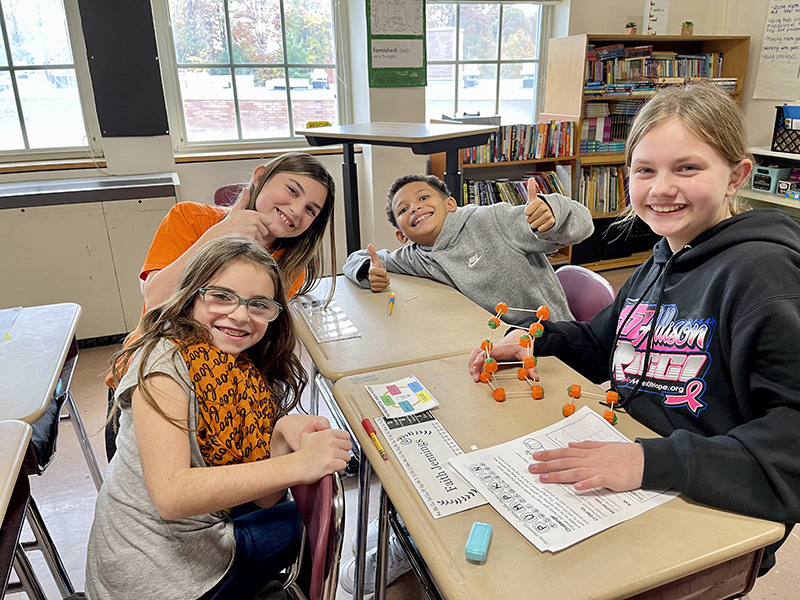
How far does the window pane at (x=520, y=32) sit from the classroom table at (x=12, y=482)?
3.99 metres

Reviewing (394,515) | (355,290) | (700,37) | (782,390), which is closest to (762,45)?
(700,37)

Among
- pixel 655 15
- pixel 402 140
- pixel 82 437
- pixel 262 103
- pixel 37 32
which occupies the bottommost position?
pixel 82 437

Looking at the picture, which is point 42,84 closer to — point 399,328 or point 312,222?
point 312,222

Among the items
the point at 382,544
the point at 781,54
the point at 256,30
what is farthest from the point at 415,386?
the point at 781,54

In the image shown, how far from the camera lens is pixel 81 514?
6.18ft

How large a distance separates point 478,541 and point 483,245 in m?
1.24

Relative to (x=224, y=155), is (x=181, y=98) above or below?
above

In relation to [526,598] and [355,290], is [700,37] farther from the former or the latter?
[526,598]

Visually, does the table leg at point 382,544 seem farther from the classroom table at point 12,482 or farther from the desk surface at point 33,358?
the desk surface at point 33,358

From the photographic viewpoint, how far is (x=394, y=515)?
107cm

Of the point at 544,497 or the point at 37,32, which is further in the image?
the point at 37,32

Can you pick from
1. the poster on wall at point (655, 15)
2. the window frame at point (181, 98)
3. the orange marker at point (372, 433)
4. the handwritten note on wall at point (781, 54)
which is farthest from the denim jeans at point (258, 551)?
the handwritten note on wall at point (781, 54)

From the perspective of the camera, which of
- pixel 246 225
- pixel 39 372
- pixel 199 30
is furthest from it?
pixel 199 30

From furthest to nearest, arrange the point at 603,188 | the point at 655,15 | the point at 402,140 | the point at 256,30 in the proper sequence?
the point at 603,188
the point at 655,15
the point at 256,30
the point at 402,140
